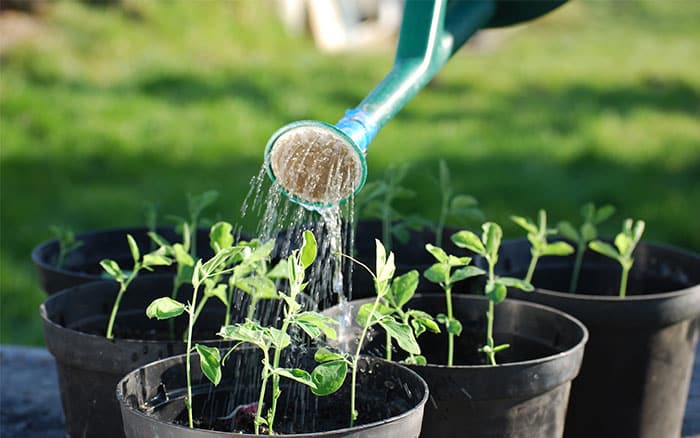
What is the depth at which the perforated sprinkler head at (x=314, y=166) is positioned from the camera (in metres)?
1.66

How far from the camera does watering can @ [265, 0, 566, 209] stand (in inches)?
65.1

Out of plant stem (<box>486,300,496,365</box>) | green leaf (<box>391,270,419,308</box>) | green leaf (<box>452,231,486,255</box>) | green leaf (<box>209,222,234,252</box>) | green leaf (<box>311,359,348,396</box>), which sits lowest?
plant stem (<box>486,300,496,365</box>)

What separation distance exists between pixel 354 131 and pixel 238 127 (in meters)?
3.52

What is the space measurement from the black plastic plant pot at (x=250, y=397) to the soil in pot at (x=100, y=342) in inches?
4.1

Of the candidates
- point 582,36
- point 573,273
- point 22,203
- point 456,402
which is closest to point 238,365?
point 456,402

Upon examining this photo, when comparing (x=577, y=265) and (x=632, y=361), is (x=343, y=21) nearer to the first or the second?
(x=577, y=265)

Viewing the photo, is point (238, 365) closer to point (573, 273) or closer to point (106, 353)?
point (106, 353)

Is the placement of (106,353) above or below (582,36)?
above

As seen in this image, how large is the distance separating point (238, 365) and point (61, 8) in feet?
14.1

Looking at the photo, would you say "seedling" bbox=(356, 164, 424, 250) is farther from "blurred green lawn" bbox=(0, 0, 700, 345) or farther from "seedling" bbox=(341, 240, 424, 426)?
"blurred green lawn" bbox=(0, 0, 700, 345)

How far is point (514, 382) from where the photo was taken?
1.63 meters

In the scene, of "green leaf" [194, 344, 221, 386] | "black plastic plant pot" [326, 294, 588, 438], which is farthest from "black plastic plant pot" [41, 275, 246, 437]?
"black plastic plant pot" [326, 294, 588, 438]

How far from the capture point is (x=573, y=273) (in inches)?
96.4

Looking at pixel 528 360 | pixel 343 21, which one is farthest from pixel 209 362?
pixel 343 21
